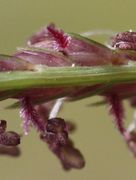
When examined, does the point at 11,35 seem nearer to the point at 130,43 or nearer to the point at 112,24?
the point at 112,24

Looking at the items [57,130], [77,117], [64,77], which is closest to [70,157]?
[57,130]

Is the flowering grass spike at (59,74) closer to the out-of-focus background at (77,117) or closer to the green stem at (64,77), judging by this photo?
the green stem at (64,77)

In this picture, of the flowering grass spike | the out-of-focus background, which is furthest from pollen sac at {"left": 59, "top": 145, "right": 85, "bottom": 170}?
the out-of-focus background

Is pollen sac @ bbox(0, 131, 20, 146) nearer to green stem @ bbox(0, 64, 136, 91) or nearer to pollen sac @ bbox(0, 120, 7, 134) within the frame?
pollen sac @ bbox(0, 120, 7, 134)

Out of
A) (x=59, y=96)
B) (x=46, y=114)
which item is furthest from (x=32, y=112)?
(x=46, y=114)

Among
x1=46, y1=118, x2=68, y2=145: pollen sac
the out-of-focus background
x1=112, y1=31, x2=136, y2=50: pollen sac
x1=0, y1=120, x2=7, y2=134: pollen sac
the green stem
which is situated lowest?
x1=46, y1=118, x2=68, y2=145: pollen sac
